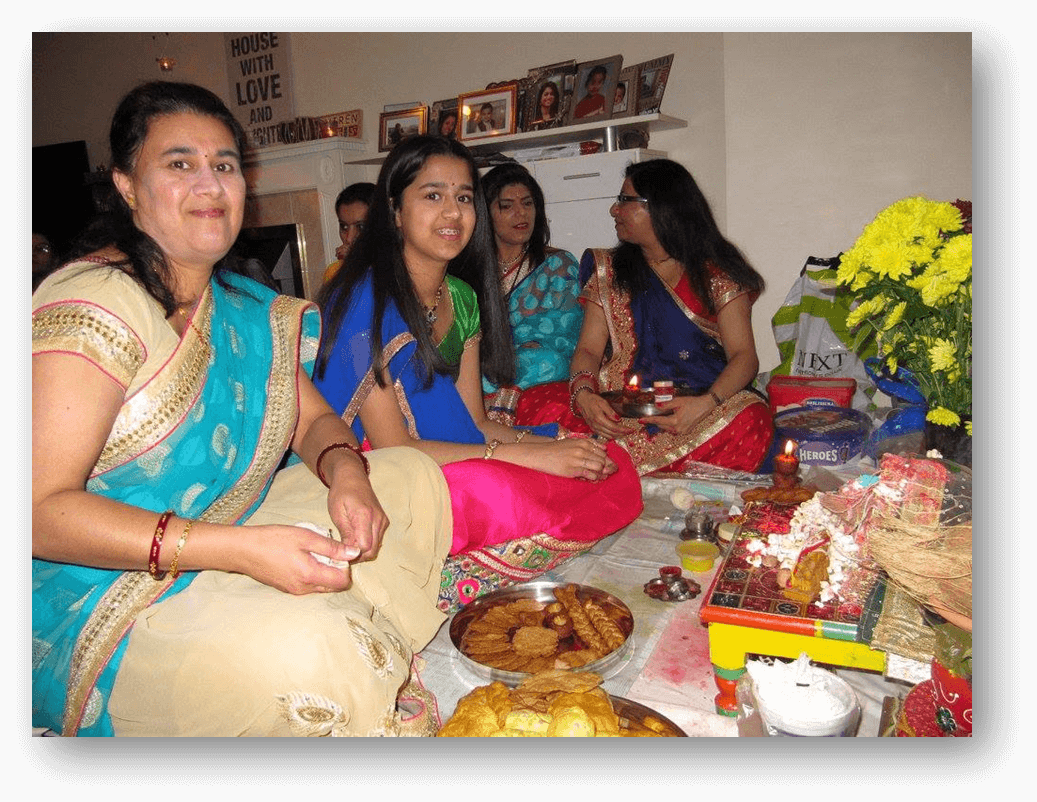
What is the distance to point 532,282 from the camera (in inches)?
152

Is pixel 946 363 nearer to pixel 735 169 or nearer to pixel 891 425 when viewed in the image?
pixel 891 425

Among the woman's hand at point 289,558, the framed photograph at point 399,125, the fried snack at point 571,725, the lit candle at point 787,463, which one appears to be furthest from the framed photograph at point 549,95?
the fried snack at point 571,725

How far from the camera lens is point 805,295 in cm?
412

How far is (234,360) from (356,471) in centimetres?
35

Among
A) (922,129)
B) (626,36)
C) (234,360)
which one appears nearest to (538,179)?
(626,36)

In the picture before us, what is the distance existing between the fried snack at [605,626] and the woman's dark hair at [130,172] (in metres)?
1.13

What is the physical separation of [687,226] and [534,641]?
239 cm

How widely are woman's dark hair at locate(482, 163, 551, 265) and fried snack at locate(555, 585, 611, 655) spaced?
7.79ft

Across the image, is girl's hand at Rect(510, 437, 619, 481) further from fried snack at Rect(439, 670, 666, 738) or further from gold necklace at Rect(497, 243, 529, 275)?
gold necklace at Rect(497, 243, 529, 275)

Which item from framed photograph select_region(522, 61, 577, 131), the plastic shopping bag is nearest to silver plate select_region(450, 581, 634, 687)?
the plastic shopping bag

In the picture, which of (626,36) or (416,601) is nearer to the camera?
(416,601)

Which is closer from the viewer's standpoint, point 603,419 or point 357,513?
point 357,513

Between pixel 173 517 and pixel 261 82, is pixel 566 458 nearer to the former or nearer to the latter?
pixel 173 517

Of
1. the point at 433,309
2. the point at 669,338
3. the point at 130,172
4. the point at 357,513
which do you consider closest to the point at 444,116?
the point at 669,338
